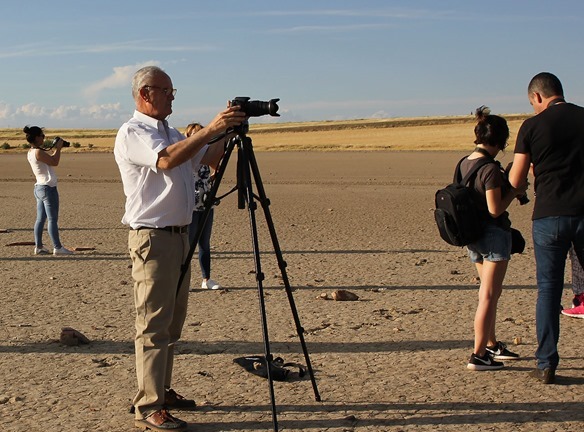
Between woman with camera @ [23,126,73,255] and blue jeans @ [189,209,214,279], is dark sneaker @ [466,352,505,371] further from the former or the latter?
woman with camera @ [23,126,73,255]

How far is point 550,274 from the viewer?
226 inches

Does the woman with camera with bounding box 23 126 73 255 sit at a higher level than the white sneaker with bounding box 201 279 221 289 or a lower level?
higher

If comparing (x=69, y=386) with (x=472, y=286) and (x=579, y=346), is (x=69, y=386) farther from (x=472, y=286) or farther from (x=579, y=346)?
(x=472, y=286)

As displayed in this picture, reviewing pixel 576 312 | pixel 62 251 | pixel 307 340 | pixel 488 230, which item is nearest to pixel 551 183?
pixel 488 230

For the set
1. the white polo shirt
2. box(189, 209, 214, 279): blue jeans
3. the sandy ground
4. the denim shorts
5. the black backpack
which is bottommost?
the sandy ground

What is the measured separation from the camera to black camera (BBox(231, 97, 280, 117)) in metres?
4.81

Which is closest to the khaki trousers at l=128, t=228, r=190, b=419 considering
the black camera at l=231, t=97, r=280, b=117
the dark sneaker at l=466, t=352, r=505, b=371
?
the black camera at l=231, t=97, r=280, b=117

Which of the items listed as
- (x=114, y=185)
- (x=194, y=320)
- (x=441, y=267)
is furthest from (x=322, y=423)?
(x=114, y=185)

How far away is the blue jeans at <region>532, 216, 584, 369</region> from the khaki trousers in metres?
2.47

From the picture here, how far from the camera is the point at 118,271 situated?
430 inches

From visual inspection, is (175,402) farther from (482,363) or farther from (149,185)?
(482,363)

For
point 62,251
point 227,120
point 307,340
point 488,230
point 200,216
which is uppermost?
point 227,120

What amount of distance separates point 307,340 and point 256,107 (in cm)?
290

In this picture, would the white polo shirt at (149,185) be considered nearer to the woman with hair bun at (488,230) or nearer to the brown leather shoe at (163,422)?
the brown leather shoe at (163,422)
